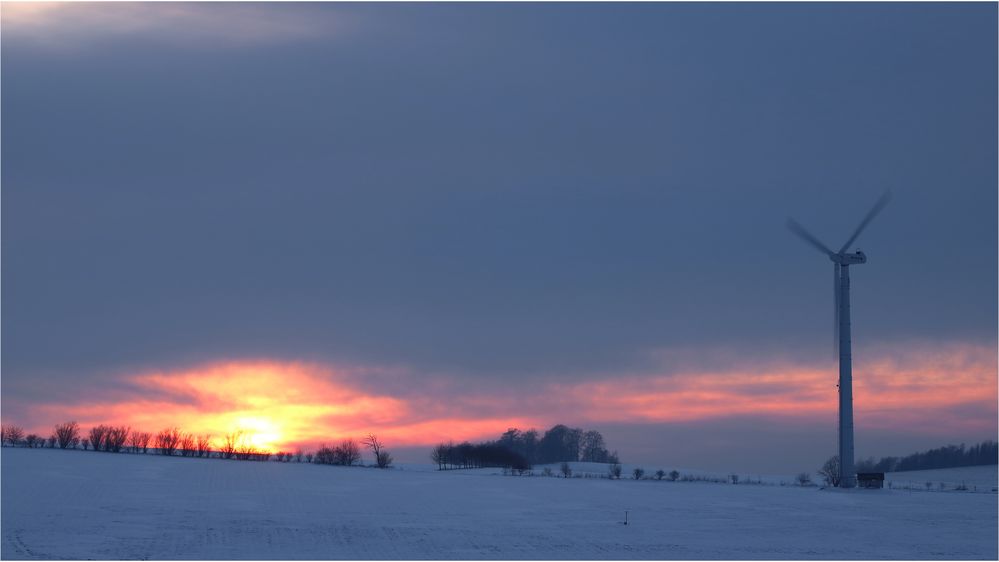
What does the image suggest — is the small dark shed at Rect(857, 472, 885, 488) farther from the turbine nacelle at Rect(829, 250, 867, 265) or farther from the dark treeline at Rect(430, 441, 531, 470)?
the dark treeline at Rect(430, 441, 531, 470)

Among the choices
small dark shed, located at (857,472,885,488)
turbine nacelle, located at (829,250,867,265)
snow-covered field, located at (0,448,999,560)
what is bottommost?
snow-covered field, located at (0,448,999,560)

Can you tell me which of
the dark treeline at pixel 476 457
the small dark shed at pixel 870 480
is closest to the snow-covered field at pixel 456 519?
the small dark shed at pixel 870 480

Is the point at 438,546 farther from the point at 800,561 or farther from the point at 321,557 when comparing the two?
the point at 800,561

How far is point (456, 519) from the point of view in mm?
49188

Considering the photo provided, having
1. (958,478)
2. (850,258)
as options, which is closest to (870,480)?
(850,258)

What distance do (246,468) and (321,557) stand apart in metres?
58.5

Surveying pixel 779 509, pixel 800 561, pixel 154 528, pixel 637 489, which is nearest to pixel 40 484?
pixel 154 528

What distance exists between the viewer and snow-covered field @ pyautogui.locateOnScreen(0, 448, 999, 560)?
124 ft

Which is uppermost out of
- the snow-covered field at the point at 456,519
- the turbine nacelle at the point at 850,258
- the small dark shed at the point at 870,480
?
the turbine nacelle at the point at 850,258

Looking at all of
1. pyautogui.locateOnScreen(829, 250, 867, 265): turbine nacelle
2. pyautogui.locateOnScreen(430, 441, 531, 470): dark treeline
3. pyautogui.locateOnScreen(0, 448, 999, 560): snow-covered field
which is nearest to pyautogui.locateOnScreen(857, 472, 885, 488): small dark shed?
pyautogui.locateOnScreen(0, 448, 999, 560): snow-covered field

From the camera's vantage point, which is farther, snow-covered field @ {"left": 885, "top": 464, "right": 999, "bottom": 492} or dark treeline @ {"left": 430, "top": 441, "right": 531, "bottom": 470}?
dark treeline @ {"left": 430, "top": 441, "right": 531, "bottom": 470}

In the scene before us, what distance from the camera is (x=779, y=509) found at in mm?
58125

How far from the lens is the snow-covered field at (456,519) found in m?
37.9

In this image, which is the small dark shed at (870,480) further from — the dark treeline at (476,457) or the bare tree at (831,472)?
the dark treeline at (476,457)
